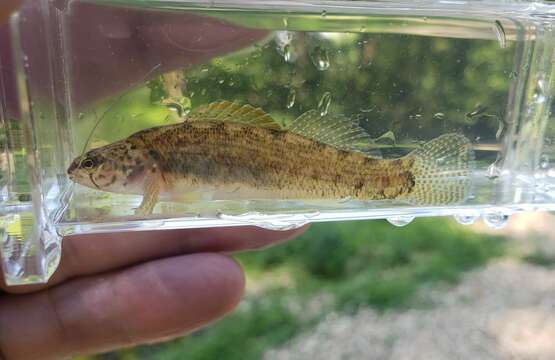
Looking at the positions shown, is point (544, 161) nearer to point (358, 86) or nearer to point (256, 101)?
point (358, 86)

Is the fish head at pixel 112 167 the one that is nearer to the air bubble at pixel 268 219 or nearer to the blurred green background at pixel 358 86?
the blurred green background at pixel 358 86

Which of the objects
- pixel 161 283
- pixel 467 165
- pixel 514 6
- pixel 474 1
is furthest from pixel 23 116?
pixel 514 6

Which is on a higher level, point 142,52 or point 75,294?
point 142,52

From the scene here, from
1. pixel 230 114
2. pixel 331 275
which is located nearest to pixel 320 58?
pixel 230 114

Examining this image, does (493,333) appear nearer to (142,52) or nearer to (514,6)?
(514,6)

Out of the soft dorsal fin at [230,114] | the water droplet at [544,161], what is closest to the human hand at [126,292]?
the soft dorsal fin at [230,114]
